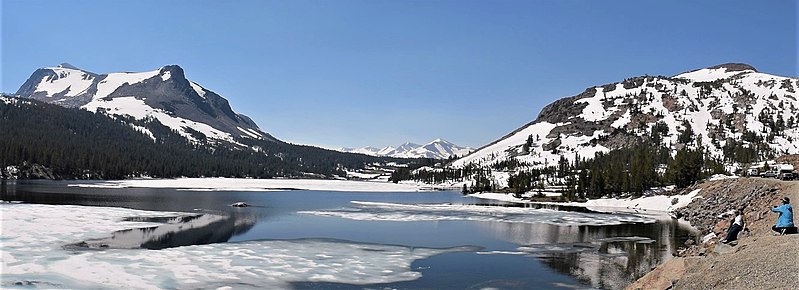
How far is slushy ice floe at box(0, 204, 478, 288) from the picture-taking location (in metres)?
23.5

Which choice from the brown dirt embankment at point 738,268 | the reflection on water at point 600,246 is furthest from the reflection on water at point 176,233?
the brown dirt embankment at point 738,268

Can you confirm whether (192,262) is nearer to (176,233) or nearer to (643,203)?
(176,233)

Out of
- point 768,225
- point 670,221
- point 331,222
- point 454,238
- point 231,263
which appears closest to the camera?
point 231,263

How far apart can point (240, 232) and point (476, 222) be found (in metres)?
24.9

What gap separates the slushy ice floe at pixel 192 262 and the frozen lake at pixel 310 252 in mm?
50

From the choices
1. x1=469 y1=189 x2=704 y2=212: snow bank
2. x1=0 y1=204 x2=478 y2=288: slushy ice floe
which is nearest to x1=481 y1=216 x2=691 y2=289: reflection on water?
x1=0 y1=204 x2=478 y2=288: slushy ice floe

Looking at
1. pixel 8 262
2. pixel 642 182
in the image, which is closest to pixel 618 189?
pixel 642 182

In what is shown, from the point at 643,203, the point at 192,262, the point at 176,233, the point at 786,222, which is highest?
the point at 786,222

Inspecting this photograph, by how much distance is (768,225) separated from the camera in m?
34.7

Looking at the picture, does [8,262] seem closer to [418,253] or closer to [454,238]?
[418,253]

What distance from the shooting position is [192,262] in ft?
92.9

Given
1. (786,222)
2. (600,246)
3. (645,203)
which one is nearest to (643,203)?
(645,203)

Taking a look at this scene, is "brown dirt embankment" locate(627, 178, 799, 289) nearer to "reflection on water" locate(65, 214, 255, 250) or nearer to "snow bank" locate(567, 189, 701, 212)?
"reflection on water" locate(65, 214, 255, 250)

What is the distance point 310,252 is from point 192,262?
290 inches
